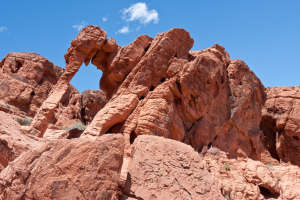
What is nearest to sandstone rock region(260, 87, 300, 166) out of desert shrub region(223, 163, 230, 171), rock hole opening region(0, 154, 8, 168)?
desert shrub region(223, 163, 230, 171)

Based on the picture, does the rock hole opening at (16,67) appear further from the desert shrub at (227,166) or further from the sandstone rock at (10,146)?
the desert shrub at (227,166)

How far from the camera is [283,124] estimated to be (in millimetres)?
17328

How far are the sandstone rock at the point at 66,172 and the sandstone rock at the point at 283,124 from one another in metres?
15.9

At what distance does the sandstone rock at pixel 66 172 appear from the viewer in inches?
147

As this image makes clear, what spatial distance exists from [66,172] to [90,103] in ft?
51.9

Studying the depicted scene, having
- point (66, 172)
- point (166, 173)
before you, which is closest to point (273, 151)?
point (166, 173)

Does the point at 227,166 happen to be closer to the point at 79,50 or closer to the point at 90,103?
the point at 79,50

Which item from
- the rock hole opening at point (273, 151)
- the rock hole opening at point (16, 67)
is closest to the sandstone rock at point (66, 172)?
the rock hole opening at point (16, 67)

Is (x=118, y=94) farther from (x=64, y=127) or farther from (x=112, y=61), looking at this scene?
(x=64, y=127)

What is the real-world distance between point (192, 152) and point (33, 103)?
13348mm

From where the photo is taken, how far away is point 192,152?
5.47 metres

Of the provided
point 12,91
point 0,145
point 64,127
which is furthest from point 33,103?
point 0,145

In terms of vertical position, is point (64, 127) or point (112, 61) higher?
point (112, 61)

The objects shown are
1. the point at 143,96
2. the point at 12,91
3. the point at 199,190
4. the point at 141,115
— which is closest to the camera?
the point at 199,190
